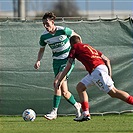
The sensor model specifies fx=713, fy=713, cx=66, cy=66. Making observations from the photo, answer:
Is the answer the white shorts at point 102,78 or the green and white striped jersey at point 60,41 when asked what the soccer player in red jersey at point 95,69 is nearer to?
Result: the white shorts at point 102,78

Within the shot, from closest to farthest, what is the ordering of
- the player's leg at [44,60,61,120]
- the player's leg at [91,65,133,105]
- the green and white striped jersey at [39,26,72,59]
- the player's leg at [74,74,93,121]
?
1. the player's leg at [91,65,133,105]
2. the player's leg at [74,74,93,121]
3. the player's leg at [44,60,61,120]
4. the green and white striped jersey at [39,26,72,59]

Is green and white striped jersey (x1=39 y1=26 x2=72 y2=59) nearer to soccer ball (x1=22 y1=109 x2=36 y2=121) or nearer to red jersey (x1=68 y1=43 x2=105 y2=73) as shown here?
soccer ball (x1=22 y1=109 x2=36 y2=121)

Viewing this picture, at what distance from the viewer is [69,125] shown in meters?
13.1

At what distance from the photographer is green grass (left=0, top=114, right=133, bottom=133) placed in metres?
12.0

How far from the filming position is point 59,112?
15.8m

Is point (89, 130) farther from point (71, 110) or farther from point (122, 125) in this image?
point (71, 110)

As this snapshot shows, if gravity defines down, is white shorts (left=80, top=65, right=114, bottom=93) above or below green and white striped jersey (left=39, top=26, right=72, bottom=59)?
below

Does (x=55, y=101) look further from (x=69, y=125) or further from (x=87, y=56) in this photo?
(x=87, y=56)

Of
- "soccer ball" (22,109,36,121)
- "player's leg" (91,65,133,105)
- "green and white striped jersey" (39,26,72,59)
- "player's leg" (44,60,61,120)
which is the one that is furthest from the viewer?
"green and white striped jersey" (39,26,72,59)

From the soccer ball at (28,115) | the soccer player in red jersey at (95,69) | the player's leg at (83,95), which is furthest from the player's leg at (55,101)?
the soccer player in red jersey at (95,69)

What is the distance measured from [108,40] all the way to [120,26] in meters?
0.41

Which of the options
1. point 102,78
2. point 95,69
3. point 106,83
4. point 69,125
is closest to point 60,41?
point 69,125

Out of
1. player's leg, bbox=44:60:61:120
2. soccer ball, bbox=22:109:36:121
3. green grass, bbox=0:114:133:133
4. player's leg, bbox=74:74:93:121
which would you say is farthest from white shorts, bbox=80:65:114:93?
soccer ball, bbox=22:109:36:121

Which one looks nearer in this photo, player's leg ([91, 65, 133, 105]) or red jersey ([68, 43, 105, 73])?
player's leg ([91, 65, 133, 105])
